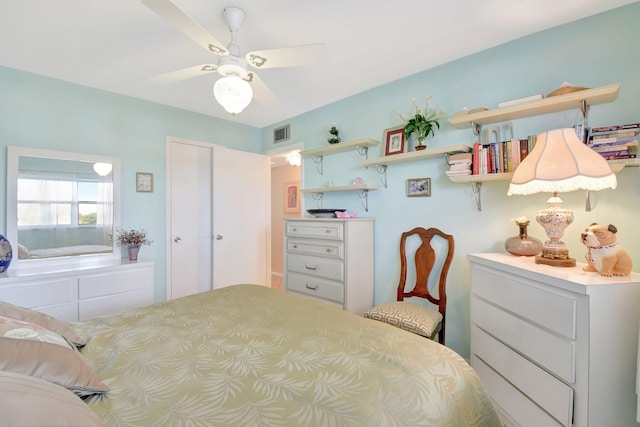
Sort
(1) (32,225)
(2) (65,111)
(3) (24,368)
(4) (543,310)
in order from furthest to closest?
(2) (65,111) → (1) (32,225) → (4) (543,310) → (3) (24,368)

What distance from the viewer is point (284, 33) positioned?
188cm

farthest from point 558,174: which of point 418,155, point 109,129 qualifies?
point 109,129

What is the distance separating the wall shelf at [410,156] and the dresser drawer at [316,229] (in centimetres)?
65

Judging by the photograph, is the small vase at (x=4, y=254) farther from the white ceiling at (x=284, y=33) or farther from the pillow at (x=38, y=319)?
the pillow at (x=38, y=319)

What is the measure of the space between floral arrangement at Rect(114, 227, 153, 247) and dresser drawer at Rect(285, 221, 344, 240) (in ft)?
4.83

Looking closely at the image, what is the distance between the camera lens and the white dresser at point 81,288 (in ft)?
6.96

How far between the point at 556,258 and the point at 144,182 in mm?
3568

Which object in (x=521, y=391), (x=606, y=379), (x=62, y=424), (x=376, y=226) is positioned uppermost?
(x=376, y=226)

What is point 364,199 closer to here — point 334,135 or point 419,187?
point 419,187

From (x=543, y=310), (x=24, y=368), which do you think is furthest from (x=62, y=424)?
(x=543, y=310)

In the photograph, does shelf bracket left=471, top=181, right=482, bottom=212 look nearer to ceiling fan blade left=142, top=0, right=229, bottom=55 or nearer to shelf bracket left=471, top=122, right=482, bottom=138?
shelf bracket left=471, top=122, right=482, bottom=138

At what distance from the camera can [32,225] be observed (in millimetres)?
2432

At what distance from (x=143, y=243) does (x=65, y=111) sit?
55.2 inches

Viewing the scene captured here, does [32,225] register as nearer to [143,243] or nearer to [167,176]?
[143,243]
